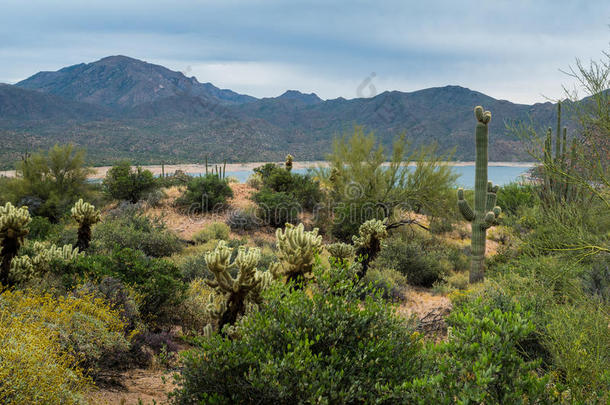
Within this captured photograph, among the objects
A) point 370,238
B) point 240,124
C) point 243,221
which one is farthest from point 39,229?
point 240,124

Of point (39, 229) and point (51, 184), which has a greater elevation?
point (51, 184)

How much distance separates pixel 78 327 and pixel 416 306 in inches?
263

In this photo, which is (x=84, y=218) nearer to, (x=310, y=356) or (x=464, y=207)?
(x=310, y=356)

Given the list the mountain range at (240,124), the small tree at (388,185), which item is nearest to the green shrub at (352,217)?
the small tree at (388,185)

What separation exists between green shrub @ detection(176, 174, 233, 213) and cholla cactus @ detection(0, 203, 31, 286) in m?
10.5

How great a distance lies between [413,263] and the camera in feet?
40.2

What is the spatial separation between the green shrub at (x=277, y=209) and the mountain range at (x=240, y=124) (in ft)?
113

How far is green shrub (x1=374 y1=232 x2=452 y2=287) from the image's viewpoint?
12.1m

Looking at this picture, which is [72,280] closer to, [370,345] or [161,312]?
[161,312]

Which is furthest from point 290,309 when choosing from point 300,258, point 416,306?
point 416,306

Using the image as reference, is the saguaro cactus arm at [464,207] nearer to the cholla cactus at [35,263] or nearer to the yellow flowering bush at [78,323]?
the yellow flowering bush at [78,323]

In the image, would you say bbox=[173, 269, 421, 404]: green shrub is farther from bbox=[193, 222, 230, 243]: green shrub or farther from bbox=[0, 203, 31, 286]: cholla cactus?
bbox=[193, 222, 230, 243]: green shrub

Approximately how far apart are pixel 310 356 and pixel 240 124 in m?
91.6

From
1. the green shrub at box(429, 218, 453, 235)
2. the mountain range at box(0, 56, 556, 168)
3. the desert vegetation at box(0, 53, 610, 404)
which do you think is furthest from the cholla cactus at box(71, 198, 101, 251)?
the mountain range at box(0, 56, 556, 168)
